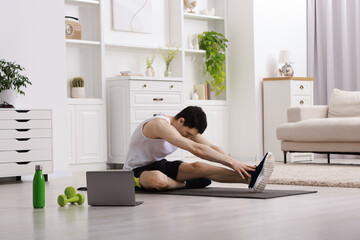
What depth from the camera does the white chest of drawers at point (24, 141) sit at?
5.40m

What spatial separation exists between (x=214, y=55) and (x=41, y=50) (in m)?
2.63

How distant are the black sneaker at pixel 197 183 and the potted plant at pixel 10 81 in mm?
1903

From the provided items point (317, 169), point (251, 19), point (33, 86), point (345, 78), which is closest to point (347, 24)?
point (345, 78)

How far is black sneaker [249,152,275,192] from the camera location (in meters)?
3.79

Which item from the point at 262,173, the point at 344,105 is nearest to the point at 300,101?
the point at 344,105

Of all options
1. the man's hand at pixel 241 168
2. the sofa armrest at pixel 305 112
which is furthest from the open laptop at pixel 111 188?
the sofa armrest at pixel 305 112

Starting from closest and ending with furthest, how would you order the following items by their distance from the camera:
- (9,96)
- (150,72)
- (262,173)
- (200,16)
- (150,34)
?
(262,173)
(9,96)
(150,72)
(150,34)
(200,16)

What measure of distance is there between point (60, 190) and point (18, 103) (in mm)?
1315

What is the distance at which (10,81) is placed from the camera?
5.46 meters

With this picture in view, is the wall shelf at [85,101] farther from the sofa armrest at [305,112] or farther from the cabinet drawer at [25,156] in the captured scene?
the sofa armrest at [305,112]

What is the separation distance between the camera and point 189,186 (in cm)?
439

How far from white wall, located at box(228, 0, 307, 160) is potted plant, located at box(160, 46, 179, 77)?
35.5 inches

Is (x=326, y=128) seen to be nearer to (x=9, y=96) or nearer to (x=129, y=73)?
(x=129, y=73)

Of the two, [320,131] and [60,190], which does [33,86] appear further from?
[320,131]
